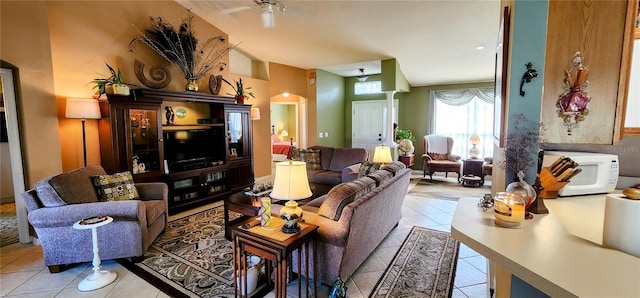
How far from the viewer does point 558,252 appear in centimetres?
107

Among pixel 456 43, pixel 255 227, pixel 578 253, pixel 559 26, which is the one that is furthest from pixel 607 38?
pixel 456 43

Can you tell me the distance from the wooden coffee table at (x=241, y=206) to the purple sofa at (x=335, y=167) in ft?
5.30

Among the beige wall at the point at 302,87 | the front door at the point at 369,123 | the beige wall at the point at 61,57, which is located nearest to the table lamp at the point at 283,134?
the front door at the point at 369,123

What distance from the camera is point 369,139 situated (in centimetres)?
Result: 822

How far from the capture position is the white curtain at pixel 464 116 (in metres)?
7.02

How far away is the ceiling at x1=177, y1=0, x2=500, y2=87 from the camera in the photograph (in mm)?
3615

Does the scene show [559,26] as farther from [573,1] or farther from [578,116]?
[578,116]

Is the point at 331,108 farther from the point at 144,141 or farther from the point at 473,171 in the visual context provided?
the point at 144,141

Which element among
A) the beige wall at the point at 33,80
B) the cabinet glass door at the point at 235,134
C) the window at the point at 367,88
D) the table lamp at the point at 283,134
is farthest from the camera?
the table lamp at the point at 283,134

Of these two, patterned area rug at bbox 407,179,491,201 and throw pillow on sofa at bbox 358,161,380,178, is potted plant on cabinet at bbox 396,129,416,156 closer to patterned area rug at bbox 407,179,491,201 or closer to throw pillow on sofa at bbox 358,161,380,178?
patterned area rug at bbox 407,179,491,201

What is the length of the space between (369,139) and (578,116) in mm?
6513

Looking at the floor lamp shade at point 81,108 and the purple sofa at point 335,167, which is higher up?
the floor lamp shade at point 81,108

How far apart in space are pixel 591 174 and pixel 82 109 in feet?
16.3

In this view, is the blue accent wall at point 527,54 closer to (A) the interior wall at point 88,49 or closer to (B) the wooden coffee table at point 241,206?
(B) the wooden coffee table at point 241,206
